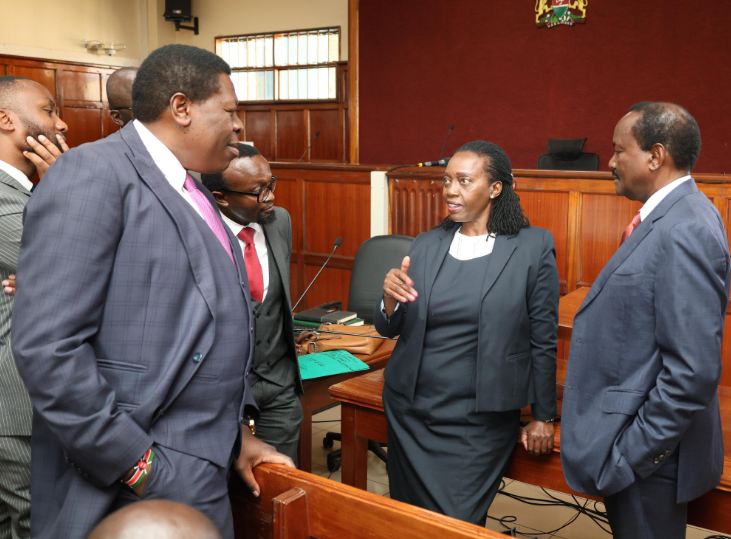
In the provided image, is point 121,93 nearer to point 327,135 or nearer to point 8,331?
point 8,331

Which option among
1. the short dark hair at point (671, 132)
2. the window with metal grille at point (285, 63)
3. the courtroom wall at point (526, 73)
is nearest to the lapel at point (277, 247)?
the short dark hair at point (671, 132)

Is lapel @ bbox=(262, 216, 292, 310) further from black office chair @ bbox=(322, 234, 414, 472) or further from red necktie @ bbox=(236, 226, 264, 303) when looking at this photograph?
black office chair @ bbox=(322, 234, 414, 472)

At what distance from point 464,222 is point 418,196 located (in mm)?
3322

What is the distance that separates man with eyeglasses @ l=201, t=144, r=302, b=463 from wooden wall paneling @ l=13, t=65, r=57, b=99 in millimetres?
8309

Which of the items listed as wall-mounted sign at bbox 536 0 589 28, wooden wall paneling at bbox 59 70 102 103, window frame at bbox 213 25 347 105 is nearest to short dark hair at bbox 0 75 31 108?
wall-mounted sign at bbox 536 0 589 28

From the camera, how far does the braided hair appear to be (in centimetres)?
206

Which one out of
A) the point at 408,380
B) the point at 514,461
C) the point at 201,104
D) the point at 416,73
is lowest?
the point at 514,461

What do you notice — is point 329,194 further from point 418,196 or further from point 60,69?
point 60,69

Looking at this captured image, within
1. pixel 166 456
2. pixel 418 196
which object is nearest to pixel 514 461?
pixel 166 456

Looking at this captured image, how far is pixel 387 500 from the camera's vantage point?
1203 millimetres

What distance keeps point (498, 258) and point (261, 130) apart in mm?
8657

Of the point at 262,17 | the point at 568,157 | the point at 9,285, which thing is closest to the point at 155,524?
the point at 9,285

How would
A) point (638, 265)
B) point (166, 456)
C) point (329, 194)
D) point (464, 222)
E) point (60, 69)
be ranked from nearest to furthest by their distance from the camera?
point (166, 456), point (638, 265), point (464, 222), point (329, 194), point (60, 69)

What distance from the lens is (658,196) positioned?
5.44ft
